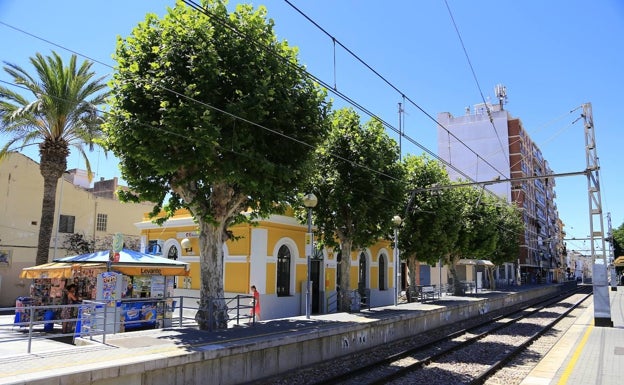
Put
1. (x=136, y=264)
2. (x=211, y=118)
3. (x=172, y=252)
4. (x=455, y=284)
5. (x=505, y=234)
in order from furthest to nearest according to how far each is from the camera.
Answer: (x=505, y=234)
(x=455, y=284)
(x=172, y=252)
(x=136, y=264)
(x=211, y=118)

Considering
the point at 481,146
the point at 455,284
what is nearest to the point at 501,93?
the point at 481,146

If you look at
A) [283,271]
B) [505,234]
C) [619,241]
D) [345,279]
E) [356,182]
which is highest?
[619,241]

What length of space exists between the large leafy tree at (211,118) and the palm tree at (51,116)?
377 inches

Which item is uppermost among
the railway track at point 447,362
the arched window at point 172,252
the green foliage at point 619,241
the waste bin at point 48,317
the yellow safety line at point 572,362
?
the green foliage at point 619,241

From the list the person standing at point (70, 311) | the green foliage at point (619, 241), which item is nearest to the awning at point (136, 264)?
the person standing at point (70, 311)

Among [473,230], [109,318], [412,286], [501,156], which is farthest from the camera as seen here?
[501,156]

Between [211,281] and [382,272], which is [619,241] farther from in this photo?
[211,281]

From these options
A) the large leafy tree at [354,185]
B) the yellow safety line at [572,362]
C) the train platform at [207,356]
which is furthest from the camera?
the large leafy tree at [354,185]

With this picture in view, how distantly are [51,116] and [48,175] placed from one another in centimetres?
276

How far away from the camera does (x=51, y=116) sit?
2083 centimetres

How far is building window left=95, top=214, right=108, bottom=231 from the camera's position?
34.6m

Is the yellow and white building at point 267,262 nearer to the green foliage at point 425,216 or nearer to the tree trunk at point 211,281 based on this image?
the green foliage at point 425,216

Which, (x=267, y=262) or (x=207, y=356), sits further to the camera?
(x=267, y=262)

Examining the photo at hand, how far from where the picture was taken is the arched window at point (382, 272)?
98.0ft
